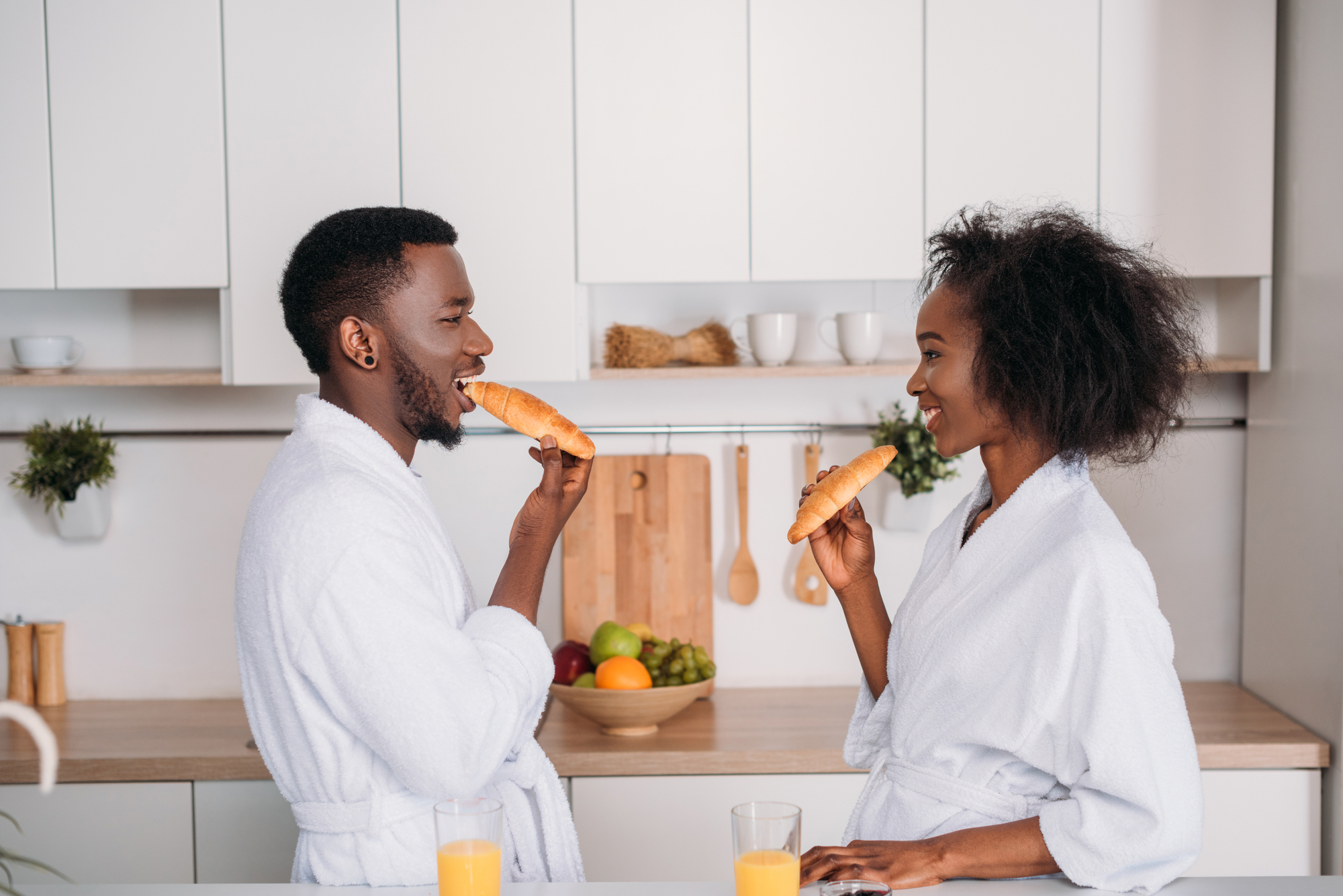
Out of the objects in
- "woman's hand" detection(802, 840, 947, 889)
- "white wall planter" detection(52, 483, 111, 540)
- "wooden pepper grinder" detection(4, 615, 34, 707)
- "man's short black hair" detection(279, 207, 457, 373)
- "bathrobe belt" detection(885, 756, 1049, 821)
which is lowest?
"wooden pepper grinder" detection(4, 615, 34, 707)

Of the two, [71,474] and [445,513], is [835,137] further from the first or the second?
[71,474]

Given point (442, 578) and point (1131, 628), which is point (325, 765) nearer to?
point (442, 578)

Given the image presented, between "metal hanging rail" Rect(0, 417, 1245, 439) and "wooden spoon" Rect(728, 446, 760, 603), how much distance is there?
7 cm

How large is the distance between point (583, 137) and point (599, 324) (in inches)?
19.5

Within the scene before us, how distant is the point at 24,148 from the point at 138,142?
240mm

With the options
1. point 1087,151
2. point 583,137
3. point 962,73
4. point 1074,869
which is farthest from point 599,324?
point 1074,869

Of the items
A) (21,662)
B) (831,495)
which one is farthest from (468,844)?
(21,662)

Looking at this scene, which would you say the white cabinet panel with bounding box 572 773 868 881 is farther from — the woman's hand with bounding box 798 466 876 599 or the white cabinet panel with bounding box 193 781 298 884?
the woman's hand with bounding box 798 466 876 599

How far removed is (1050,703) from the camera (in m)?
1.17

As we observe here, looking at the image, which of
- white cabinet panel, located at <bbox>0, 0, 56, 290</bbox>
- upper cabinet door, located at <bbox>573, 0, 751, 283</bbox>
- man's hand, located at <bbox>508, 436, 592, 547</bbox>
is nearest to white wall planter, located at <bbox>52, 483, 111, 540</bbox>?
white cabinet panel, located at <bbox>0, 0, 56, 290</bbox>

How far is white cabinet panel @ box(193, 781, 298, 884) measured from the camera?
82.7 inches

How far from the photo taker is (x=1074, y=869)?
44.1 inches

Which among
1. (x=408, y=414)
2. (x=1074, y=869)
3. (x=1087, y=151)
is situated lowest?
(x=1074, y=869)

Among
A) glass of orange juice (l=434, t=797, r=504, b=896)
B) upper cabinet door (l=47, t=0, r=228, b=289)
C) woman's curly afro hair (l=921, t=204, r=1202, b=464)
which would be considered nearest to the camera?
glass of orange juice (l=434, t=797, r=504, b=896)
